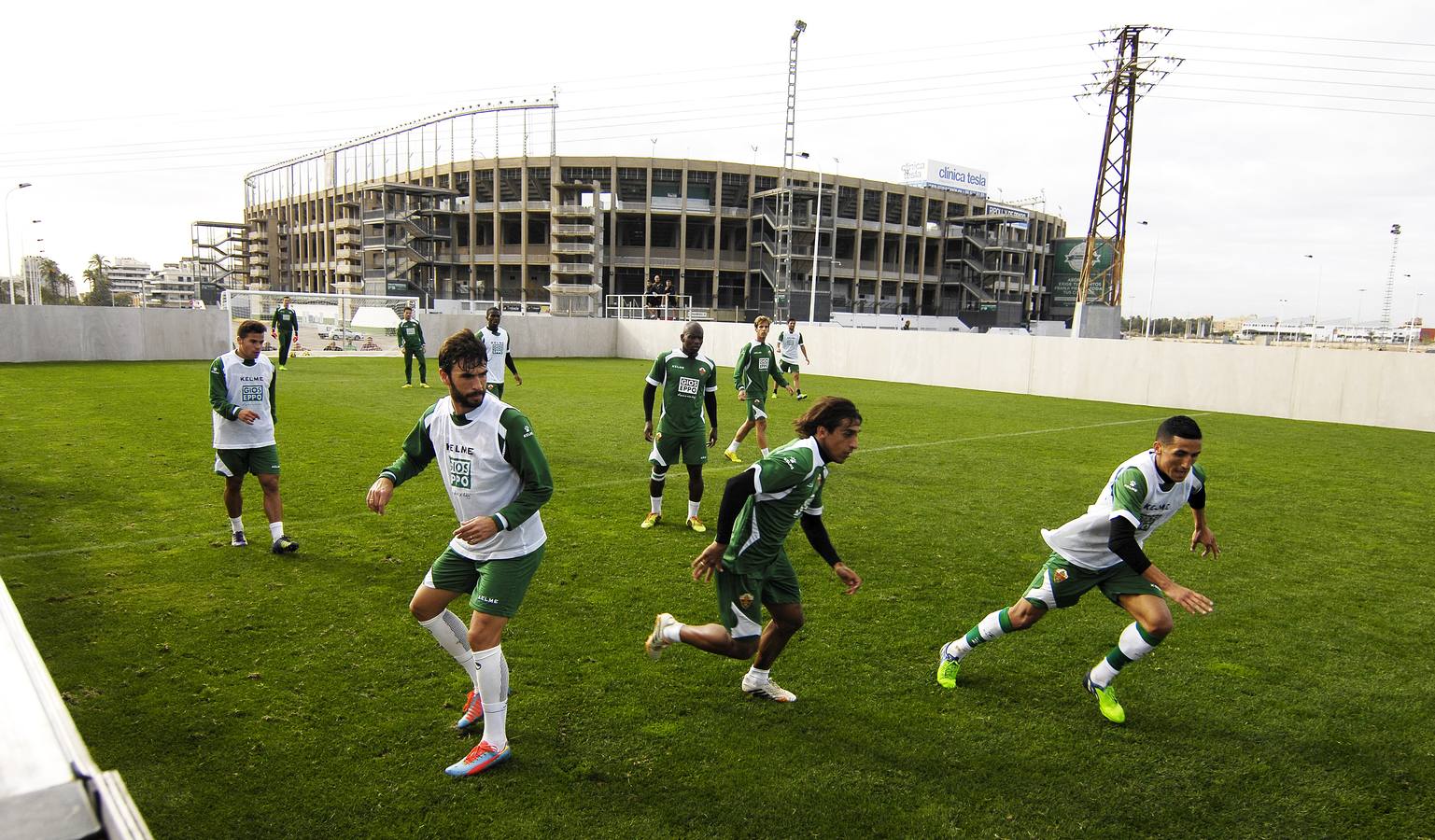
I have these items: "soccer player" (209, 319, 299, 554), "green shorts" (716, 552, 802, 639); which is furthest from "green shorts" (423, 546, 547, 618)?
"soccer player" (209, 319, 299, 554)

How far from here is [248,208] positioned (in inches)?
4395

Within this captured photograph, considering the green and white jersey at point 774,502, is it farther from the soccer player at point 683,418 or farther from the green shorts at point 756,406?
the green shorts at point 756,406

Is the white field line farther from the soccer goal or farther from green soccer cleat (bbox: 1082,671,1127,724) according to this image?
the soccer goal

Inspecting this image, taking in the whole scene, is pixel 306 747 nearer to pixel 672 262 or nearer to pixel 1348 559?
pixel 1348 559

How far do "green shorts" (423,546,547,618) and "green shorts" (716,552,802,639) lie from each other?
107 centimetres

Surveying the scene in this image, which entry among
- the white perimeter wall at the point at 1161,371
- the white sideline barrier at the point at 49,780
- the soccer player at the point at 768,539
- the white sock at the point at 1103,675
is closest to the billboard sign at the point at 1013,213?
the white perimeter wall at the point at 1161,371

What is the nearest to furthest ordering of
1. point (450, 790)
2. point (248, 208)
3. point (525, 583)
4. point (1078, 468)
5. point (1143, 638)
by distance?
point (450, 790), point (525, 583), point (1143, 638), point (1078, 468), point (248, 208)

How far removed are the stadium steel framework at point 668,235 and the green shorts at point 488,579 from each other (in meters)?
59.3

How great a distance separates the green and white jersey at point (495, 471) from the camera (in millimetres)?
4156

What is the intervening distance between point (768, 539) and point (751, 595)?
34 cm

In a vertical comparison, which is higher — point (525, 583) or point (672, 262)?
point (672, 262)

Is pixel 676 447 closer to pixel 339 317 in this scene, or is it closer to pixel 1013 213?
pixel 339 317

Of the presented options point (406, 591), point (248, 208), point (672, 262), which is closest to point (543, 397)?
point (406, 591)

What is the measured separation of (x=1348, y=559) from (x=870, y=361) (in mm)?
22589
